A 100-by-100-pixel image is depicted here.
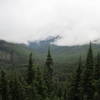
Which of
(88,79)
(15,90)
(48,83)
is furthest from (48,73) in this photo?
(88,79)

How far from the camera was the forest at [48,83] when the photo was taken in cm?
3684

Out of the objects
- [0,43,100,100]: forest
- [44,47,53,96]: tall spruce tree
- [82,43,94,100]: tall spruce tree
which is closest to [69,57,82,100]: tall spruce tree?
[0,43,100,100]: forest

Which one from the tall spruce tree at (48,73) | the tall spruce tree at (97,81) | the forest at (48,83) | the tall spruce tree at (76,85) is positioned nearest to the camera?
the tall spruce tree at (97,81)

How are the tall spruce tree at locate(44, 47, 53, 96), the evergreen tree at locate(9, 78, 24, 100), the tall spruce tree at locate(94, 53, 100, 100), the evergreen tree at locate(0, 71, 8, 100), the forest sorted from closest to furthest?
the tall spruce tree at locate(94, 53, 100, 100) → the forest → the tall spruce tree at locate(44, 47, 53, 96) → the evergreen tree at locate(0, 71, 8, 100) → the evergreen tree at locate(9, 78, 24, 100)

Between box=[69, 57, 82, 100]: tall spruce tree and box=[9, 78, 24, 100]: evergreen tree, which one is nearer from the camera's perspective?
box=[69, 57, 82, 100]: tall spruce tree

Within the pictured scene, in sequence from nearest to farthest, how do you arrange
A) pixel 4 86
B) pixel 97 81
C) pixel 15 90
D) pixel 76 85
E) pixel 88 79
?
pixel 97 81, pixel 88 79, pixel 76 85, pixel 4 86, pixel 15 90

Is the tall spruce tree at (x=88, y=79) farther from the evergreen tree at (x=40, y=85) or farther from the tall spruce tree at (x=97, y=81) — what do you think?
the evergreen tree at (x=40, y=85)

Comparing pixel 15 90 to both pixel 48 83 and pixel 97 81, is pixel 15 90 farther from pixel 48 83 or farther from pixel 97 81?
pixel 97 81

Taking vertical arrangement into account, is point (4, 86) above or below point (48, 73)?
below

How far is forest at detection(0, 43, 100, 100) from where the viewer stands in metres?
36.8

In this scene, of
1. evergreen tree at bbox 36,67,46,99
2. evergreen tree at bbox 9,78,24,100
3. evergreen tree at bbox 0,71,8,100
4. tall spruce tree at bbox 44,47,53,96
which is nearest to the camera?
evergreen tree at bbox 36,67,46,99

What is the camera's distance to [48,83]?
4584 cm

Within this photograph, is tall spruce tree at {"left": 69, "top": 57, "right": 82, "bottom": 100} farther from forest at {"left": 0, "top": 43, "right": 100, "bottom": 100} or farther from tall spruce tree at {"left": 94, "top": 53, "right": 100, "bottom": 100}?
tall spruce tree at {"left": 94, "top": 53, "right": 100, "bottom": 100}

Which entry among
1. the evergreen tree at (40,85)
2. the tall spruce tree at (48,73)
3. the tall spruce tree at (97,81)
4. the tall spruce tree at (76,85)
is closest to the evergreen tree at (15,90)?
the evergreen tree at (40,85)
